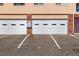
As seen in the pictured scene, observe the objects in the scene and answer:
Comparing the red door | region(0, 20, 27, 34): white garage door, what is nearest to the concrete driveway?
region(0, 20, 27, 34): white garage door

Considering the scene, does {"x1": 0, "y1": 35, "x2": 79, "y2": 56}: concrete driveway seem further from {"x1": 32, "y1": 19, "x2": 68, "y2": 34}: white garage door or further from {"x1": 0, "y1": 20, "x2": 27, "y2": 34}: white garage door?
{"x1": 0, "y1": 20, "x2": 27, "y2": 34}: white garage door

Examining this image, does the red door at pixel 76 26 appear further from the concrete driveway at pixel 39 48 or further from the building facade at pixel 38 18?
the concrete driveway at pixel 39 48

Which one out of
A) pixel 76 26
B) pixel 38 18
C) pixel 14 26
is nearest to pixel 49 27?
pixel 38 18

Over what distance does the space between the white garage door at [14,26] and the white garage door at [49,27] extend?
156 cm

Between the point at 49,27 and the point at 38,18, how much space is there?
221 cm

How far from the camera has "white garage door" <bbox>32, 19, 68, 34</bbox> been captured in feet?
121

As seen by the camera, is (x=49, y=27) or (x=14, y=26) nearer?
(x=49, y=27)

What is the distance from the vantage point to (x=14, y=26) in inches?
1468

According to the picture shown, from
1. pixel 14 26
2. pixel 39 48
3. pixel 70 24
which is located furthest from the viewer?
pixel 70 24

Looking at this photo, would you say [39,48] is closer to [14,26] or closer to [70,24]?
[14,26]

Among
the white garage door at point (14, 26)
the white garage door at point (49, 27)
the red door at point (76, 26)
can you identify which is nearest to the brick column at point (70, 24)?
the white garage door at point (49, 27)

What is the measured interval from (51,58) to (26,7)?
33573 mm

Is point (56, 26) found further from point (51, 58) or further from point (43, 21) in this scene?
point (51, 58)

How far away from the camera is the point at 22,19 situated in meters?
37.4
